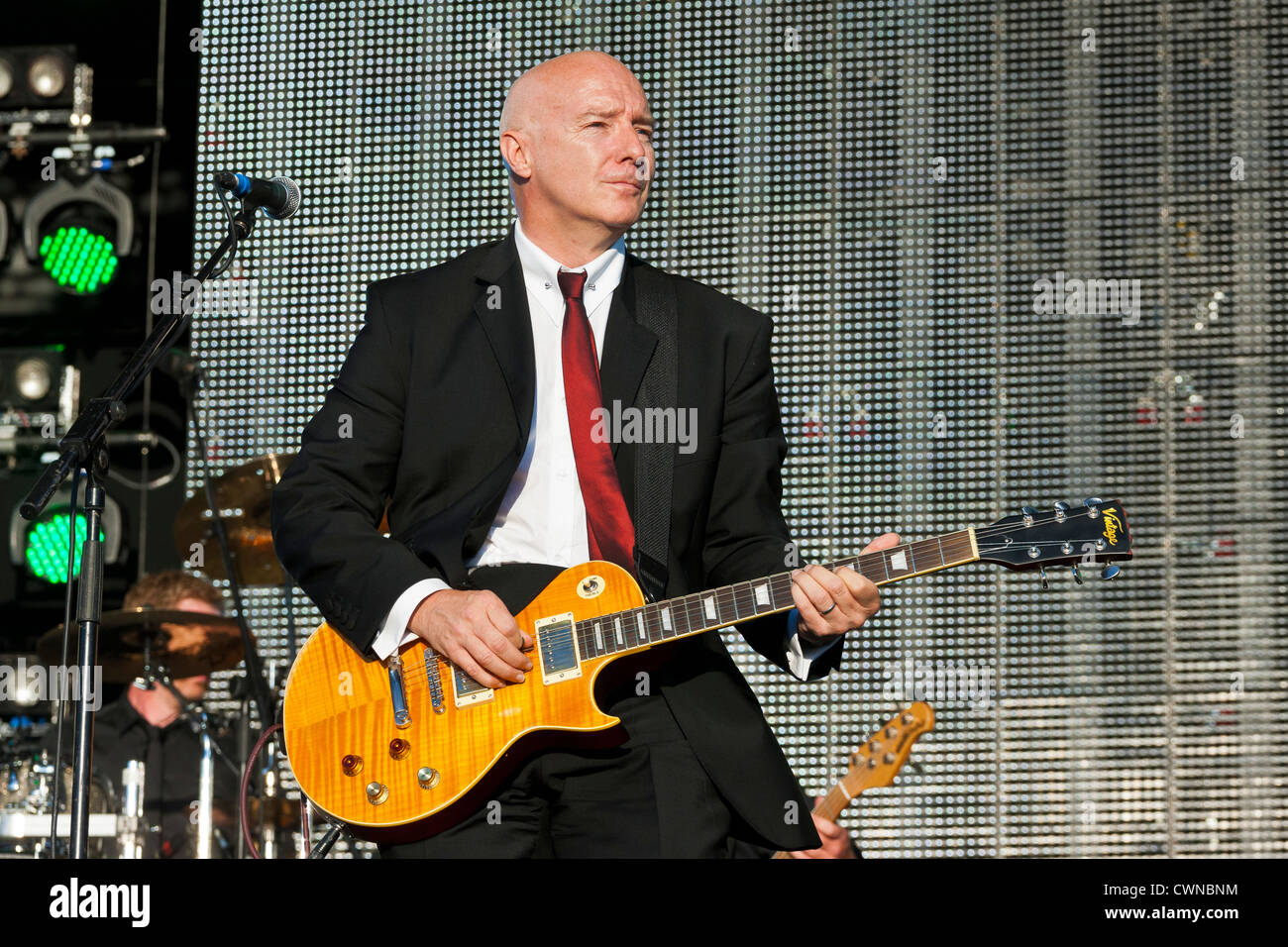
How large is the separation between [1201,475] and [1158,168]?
1272 millimetres

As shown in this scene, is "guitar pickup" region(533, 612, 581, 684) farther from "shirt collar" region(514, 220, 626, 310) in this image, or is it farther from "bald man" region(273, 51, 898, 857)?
"shirt collar" region(514, 220, 626, 310)

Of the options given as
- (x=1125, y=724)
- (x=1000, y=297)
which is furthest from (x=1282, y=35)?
(x=1125, y=724)

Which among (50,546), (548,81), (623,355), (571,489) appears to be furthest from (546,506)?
(50,546)

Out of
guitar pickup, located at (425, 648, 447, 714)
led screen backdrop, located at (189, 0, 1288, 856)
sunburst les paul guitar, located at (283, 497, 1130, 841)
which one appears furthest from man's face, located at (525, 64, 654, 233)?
led screen backdrop, located at (189, 0, 1288, 856)

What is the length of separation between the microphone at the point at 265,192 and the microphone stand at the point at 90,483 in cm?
3

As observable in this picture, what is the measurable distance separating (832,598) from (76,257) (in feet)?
18.1

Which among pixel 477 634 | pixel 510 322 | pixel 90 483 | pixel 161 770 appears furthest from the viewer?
pixel 161 770

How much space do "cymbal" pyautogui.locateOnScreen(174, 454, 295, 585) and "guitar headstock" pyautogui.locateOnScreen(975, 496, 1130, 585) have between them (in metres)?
3.63

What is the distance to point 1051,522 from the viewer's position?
8.11 ft

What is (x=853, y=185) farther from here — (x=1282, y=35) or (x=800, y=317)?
(x=1282, y=35)

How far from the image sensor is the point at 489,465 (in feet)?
8.13

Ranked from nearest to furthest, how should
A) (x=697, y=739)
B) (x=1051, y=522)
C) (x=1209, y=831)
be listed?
(x=697, y=739), (x=1051, y=522), (x=1209, y=831)

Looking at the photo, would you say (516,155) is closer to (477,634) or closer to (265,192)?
(265,192)

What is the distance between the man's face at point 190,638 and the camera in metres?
5.70
